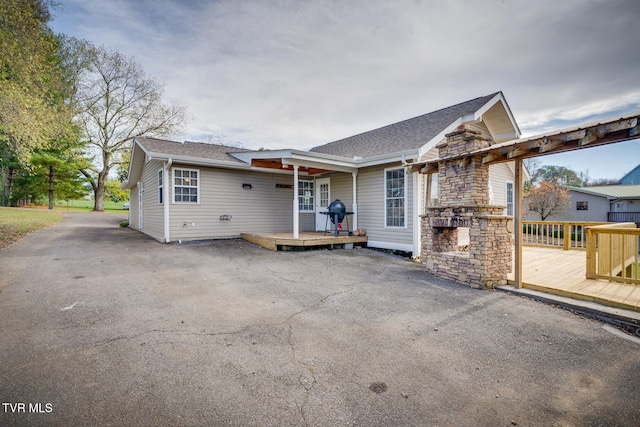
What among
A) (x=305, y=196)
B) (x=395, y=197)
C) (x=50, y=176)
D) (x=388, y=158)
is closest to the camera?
(x=388, y=158)

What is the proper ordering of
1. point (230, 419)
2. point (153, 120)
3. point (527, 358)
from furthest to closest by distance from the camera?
point (153, 120)
point (527, 358)
point (230, 419)

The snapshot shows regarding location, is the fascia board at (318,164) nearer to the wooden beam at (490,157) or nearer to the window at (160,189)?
the window at (160,189)

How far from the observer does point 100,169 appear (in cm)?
2684

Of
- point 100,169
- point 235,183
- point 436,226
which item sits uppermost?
point 100,169

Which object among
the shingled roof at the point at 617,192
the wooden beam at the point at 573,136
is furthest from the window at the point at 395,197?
the shingled roof at the point at 617,192

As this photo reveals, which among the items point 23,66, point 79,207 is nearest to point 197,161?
point 23,66

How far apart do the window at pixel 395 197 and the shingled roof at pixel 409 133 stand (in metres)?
0.78

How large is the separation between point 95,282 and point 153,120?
78.5 feet

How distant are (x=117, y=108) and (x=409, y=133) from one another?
25.1 metres

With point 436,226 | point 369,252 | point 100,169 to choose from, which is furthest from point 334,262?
point 100,169

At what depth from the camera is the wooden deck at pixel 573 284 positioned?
13.8 ft

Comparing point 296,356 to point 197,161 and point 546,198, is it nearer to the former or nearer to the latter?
point 197,161

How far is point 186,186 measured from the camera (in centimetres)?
940

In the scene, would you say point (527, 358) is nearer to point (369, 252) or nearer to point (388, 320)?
point (388, 320)
